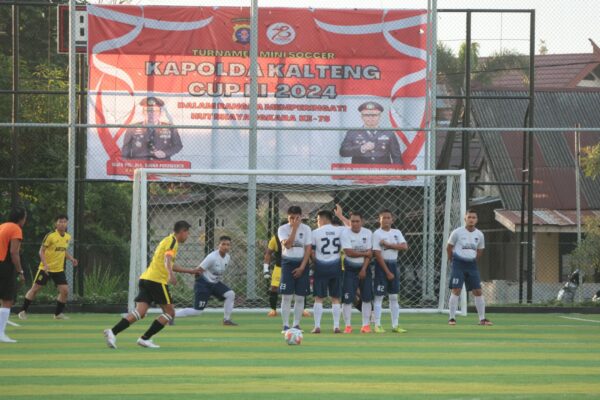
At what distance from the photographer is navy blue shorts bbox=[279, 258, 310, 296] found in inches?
773

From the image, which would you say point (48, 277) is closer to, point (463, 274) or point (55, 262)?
point (55, 262)

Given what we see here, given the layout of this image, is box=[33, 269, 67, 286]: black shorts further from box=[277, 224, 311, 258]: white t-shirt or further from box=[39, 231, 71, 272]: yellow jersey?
box=[277, 224, 311, 258]: white t-shirt

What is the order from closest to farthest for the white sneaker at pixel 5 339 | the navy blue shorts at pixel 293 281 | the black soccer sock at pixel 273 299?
the white sneaker at pixel 5 339
the navy blue shorts at pixel 293 281
the black soccer sock at pixel 273 299

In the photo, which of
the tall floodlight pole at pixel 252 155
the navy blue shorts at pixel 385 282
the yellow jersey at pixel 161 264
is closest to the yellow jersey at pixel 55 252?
the tall floodlight pole at pixel 252 155

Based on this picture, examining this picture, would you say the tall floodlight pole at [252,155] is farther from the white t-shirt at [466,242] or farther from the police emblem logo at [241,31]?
the white t-shirt at [466,242]

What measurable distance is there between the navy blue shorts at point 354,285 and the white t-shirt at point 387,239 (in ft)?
1.33

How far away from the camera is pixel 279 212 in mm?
27844

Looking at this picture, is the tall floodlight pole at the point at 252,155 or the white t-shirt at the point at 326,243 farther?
the tall floodlight pole at the point at 252,155

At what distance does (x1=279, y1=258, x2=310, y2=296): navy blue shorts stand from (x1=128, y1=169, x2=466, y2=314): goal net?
227 inches

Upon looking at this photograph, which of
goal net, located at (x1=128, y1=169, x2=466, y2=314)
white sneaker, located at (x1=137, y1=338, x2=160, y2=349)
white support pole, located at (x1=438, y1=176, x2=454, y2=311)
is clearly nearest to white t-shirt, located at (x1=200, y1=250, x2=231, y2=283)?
goal net, located at (x1=128, y1=169, x2=466, y2=314)

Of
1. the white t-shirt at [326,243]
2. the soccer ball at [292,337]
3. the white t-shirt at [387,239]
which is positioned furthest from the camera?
the white t-shirt at [387,239]

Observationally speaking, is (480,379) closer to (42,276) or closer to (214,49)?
(42,276)

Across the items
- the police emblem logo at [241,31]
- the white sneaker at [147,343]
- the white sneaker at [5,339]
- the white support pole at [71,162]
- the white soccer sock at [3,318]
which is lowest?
the white sneaker at [5,339]

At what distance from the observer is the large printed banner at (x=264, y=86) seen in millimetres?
26938
